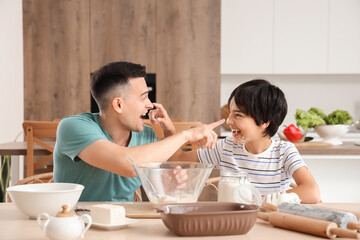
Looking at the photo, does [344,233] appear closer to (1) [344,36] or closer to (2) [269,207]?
(2) [269,207]

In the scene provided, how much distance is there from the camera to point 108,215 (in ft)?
3.92

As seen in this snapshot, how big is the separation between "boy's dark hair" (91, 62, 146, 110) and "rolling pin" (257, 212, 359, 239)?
0.91m

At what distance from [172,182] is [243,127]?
0.81 m

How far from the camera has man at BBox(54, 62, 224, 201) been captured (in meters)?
1.61

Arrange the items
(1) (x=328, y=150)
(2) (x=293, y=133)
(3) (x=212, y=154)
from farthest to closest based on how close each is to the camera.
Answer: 1. (2) (x=293, y=133)
2. (1) (x=328, y=150)
3. (3) (x=212, y=154)

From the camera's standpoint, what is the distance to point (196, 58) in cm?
510

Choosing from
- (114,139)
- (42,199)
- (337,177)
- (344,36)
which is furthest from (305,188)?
(344,36)

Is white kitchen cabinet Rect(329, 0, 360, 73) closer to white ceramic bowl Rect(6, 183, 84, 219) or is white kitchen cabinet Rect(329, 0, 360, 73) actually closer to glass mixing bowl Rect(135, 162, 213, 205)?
glass mixing bowl Rect(135, 162, 213, 205)

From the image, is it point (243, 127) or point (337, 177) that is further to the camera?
point (337, 177)

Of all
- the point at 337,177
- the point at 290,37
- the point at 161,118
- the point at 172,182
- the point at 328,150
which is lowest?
the point at 337,177

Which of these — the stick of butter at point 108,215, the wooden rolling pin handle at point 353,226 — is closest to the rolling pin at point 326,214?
the wooden rolling pin handle at point 353,226

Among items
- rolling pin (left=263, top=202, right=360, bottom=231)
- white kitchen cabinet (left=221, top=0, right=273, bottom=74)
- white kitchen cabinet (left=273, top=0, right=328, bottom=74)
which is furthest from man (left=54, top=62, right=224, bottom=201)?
white kitchen cabinet (left=273, top=0, right=328, bottom=74)

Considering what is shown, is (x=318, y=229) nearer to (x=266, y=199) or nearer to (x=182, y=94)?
(x=266, y=199)

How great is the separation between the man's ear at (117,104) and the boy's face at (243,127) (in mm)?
469
